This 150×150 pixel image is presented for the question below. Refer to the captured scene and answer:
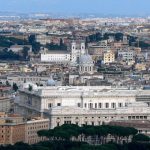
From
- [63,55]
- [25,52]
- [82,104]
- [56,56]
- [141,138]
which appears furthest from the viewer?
[25,52]

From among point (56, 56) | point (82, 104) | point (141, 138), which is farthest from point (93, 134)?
point (56, 56)

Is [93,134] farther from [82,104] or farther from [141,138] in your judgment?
[82,104]

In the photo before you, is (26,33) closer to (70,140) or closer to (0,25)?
(0,25)

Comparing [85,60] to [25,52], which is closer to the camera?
[85,60]

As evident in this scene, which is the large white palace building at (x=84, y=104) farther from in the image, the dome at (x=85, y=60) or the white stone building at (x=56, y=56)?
the white stone building at (x=56, y=56)

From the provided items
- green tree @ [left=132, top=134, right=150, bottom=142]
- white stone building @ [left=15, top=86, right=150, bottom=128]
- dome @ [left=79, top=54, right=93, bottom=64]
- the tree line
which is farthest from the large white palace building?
dome @ [left=79, top=54, right=93, bottom=64]

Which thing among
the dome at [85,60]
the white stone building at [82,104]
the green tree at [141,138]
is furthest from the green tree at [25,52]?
the green tree at [141,138]

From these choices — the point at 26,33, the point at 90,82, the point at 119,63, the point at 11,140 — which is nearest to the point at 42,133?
the point at 11,140

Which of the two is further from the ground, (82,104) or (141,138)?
(141,138)

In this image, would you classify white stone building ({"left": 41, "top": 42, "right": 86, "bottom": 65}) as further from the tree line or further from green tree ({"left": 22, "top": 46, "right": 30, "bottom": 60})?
the tree line
